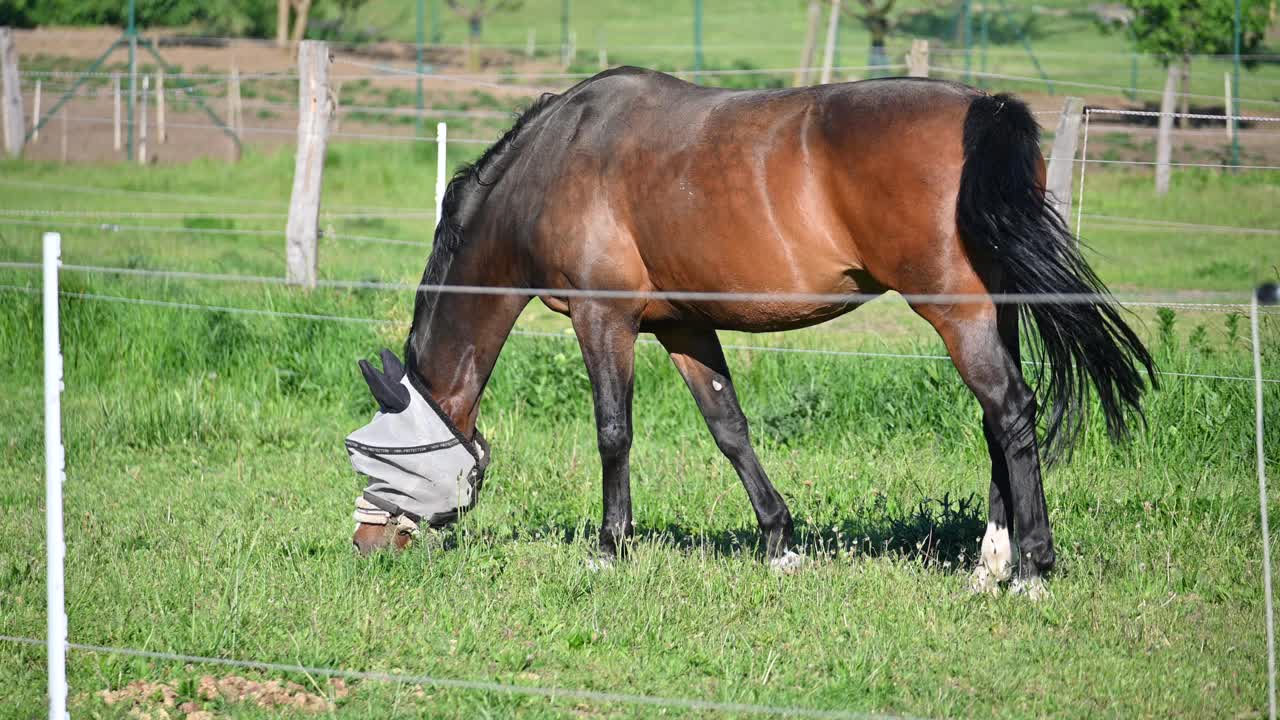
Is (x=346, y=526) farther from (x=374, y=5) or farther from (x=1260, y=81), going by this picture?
(x=374, y=5)

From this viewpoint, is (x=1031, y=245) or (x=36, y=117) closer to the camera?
(x=1031, y=245)

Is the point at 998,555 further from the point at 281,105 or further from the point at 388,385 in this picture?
the point at 281,105

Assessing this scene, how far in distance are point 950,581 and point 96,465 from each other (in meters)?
4.53

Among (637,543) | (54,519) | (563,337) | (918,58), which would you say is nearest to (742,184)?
(637,543)

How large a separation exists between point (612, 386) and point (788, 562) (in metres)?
1.00

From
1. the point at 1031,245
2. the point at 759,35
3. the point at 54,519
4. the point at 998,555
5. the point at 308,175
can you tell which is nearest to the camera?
the point at 54,519

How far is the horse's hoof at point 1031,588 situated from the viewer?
14.9ft

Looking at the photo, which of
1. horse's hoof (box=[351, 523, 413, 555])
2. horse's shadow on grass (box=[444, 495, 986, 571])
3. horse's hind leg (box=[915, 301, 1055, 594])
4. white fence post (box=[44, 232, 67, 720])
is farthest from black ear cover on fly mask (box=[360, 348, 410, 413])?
horse's hind leg (box=[915, 301, 1055, 594])

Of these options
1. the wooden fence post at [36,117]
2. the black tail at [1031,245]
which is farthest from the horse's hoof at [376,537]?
the wooden fence post at [36,117]

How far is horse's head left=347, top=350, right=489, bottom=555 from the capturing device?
503 cm

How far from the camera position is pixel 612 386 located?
5.20 metres

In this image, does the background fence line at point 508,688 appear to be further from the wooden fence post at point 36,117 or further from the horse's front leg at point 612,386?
the wooden fence post at point 36,117

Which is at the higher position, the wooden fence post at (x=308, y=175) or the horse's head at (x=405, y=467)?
the wooden fence post at (x=308, y=175)

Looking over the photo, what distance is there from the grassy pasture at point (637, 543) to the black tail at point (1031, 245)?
1.61ft
